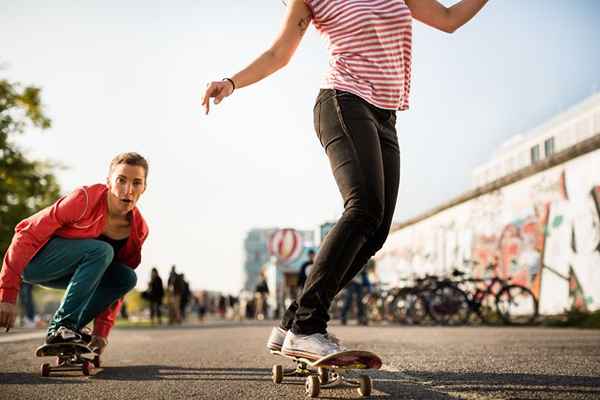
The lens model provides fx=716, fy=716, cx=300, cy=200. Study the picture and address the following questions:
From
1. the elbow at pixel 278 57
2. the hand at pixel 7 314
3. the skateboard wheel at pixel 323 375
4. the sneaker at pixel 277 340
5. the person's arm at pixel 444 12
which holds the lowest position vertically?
the skateboard wheel at pixel 323 375

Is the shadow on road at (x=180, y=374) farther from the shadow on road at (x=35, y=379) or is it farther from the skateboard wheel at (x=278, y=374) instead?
the skateboard wheel at (x=278, y=374)

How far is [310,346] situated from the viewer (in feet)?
10.2

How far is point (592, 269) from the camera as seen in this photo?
13203 millimetres

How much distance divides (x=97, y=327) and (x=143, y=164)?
1.33 m

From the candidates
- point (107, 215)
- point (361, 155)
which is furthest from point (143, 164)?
point (361, 155)

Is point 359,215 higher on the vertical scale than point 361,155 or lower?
lower

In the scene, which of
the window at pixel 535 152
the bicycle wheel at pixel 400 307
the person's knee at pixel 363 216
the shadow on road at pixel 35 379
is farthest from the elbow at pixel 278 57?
the window at pixel 535 152

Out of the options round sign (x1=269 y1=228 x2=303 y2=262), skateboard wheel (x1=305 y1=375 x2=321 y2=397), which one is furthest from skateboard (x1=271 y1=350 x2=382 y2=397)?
round sign (x1=269 y1=228 x2=303 y2=262)

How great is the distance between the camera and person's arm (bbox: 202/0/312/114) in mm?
3627

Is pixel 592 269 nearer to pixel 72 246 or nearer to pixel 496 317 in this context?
pixel 496 317

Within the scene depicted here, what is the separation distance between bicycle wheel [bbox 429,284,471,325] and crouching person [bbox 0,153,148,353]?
1046 cm

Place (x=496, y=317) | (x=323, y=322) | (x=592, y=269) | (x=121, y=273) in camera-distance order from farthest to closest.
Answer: (x=496, y=317) < (x=592, y=269) < (x=121, y=273) < (x=323, y=322)

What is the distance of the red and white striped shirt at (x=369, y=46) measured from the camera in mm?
3529

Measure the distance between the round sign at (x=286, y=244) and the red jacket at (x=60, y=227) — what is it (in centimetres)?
1335
